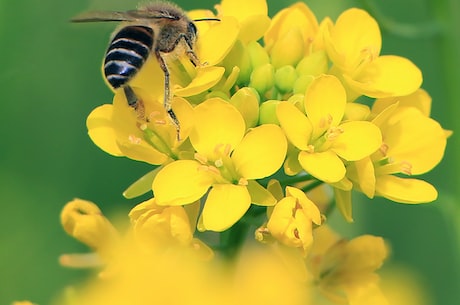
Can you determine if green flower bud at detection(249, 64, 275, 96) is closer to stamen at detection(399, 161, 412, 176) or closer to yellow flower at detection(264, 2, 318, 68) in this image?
yellow flower at detection(264, 2, 318, 68)

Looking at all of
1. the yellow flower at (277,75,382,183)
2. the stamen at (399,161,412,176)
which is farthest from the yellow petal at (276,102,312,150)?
the stamen at (399,161,412,176)

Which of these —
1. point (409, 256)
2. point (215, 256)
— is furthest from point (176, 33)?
point (409, 256)

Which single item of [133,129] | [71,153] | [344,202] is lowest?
[71,153]

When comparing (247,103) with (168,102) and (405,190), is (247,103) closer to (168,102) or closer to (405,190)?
(168,102)

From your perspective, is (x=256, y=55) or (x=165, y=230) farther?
(x=256, y=55)

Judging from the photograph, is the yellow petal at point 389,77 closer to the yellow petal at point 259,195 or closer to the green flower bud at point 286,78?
the green flower bud at point 286,78

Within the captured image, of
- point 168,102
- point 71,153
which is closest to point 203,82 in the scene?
point 168,102
